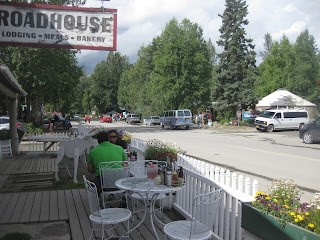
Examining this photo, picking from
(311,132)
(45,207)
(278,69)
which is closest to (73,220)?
(45,207)

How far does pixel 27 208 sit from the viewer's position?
215 inches

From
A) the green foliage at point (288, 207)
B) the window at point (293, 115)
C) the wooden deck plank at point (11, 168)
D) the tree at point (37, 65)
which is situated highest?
the tree at point (37, 65)

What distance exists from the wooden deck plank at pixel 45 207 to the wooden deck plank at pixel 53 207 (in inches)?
2.2

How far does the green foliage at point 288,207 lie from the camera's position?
8.04ft

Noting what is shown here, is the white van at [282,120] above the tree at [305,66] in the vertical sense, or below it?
below

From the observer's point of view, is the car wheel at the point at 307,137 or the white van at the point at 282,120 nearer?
the car wheel at the point at 307,137

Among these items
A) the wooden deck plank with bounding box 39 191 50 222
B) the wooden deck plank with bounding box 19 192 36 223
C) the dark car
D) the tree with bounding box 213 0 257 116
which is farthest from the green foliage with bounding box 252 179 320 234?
the tree with bounding box 213 0 257 116

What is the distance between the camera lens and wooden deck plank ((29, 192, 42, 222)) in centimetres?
494

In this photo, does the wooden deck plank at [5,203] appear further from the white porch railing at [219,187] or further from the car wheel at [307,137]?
the car wheel at [307,137]

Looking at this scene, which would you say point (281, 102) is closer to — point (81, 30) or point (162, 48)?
point (162, 48)

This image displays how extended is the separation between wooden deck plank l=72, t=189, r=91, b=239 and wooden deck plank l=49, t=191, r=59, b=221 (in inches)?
14.5

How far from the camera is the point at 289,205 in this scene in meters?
2.87

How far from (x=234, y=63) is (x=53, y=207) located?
114 ft

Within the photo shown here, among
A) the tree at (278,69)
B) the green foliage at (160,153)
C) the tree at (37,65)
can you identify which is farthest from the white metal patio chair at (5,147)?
the tree at (278,69)
